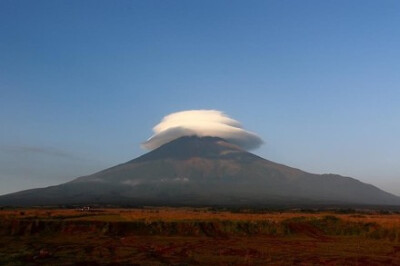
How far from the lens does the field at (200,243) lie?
25172 mm

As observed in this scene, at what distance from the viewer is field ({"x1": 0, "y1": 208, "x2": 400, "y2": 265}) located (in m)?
25.2

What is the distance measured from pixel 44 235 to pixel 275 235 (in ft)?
50.8

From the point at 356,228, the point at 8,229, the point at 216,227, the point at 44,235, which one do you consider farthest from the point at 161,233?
the point at 356,228

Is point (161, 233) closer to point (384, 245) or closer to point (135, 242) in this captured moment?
point (135, 242)

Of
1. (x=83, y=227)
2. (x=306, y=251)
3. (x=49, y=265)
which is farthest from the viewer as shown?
(x=83, y=227)

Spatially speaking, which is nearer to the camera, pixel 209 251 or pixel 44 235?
pixel 209 251

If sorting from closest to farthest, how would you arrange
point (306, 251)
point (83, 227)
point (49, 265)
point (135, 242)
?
point (49, 265) < point (306, 251) < point (135, 242) < point (83, 227)

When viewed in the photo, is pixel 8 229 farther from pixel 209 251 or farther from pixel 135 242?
pixel 209 251

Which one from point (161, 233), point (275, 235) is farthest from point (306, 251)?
point (161, 233)

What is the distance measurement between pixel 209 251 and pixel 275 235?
10977 mm

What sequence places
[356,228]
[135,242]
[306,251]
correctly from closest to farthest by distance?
1. [306,251]
2. [135,242]
3. [356,228]

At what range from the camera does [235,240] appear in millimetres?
34250

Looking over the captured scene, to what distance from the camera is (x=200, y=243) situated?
105 feet

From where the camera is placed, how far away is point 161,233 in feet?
122
